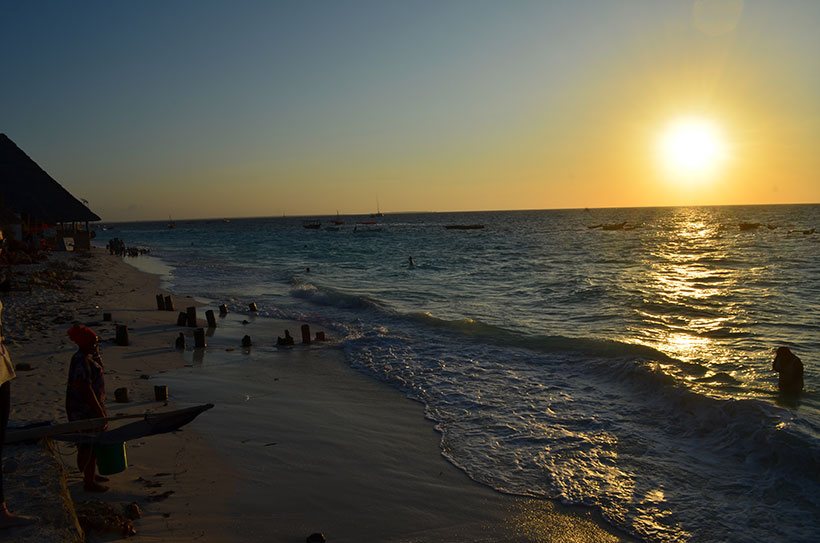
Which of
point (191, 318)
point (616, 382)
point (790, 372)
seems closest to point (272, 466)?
point (616, 382)

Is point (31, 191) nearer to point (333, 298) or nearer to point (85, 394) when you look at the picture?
point (333, 298)

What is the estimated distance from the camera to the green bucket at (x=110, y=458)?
636 centimetres

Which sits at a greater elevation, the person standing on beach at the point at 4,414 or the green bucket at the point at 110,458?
the person standing on beach at the point at 4,414

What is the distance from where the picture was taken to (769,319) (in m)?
19.6

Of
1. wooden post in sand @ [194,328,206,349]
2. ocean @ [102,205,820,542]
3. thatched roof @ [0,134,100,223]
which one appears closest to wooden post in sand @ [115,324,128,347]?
wooden post in sand @ [194,328,206,349]

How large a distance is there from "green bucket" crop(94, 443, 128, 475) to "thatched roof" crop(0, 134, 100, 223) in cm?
3074

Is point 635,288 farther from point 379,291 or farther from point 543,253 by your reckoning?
point 543,253

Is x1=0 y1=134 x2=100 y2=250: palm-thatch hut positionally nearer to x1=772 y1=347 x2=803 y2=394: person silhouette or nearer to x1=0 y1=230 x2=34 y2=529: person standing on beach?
x1=0 y1=230 x2=34 y2=529: person standing on beach

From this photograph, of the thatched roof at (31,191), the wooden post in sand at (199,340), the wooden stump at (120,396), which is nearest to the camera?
the wooden stump at (120,396)

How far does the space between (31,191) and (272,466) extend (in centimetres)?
3182

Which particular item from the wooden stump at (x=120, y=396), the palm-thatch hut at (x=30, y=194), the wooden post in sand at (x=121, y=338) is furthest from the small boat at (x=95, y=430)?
the palm-thatch hut at (x=30, y=194)

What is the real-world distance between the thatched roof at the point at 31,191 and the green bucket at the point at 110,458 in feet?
101

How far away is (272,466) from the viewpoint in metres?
7.82

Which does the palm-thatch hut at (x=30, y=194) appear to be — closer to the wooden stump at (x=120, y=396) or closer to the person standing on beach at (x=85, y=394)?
the wooden stump at (x=120, y=396)
